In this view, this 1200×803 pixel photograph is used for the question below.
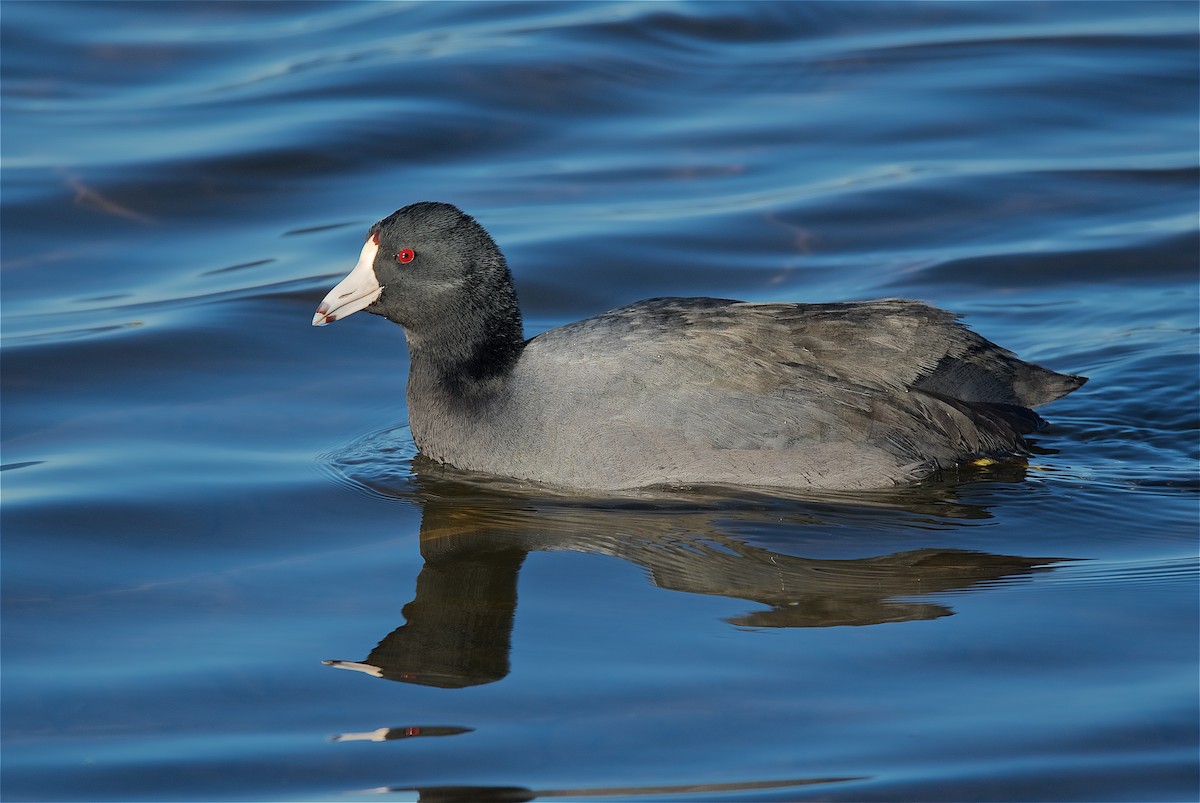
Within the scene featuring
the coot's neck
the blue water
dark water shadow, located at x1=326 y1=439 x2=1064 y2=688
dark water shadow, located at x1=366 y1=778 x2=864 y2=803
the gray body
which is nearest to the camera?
dark water shadow, located at x1=366 y1=778 x2=864 y2=803

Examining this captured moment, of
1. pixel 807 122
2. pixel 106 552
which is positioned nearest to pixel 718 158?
pixel 807 122

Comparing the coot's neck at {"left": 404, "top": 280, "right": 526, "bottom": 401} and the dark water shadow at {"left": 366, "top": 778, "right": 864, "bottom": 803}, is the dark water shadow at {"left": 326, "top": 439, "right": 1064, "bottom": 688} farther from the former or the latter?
the dark water shadow at {"left": 366, "top": 778, "right": 864, "bottom": 803}

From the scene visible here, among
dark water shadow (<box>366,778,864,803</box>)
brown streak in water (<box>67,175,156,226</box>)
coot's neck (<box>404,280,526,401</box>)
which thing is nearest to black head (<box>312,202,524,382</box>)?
coot's neck (<box>404,280,526,401</box>)

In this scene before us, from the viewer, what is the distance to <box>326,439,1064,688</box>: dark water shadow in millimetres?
5066

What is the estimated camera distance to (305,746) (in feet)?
14.7

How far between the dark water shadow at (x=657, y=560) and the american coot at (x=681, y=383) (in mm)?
128

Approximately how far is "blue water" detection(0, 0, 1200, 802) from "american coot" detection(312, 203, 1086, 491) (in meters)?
0.17

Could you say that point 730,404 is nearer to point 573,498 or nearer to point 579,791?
point 573,498

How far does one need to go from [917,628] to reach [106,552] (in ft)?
9.59

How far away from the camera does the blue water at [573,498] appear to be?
450 cm

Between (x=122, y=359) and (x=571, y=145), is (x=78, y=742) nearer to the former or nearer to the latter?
(x=122, y=359)

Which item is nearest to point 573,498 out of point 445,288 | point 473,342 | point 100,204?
point 473,342

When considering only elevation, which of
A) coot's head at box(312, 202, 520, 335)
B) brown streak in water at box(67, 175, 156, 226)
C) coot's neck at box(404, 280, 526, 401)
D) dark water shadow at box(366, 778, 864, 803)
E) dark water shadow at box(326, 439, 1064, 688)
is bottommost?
Answer: dark water shadow at box(366, 778, 864, 803)

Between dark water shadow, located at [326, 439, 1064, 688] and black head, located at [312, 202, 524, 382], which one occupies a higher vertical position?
black head, located at [312, 202, 524, 382]
